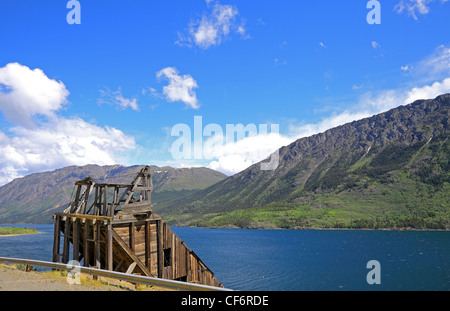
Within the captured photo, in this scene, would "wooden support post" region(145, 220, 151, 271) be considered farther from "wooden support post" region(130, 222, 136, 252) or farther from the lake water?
the lake water


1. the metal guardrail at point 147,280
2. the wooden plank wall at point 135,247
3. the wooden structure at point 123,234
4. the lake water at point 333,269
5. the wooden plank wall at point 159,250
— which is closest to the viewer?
the metal guardrail at point 147,280

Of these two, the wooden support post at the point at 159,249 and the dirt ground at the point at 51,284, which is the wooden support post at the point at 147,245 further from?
the dirt ground at the point at 51,284

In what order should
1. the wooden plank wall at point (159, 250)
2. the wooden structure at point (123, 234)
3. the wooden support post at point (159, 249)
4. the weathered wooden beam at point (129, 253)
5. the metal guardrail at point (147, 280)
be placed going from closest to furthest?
the metal guardrail at point (147, 280) < the weathered wooden beam at point (129, 253) < the wooden structure at point (123, 234) < the wooden plank wall at point (159, 250) < the wooden support post at point (159, 249)

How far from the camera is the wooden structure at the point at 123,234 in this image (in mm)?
23781

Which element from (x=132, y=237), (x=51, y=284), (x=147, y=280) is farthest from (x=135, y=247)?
(x=147, y=280)

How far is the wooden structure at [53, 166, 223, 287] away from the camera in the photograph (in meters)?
23.8

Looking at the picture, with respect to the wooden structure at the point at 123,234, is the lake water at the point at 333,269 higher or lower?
lower

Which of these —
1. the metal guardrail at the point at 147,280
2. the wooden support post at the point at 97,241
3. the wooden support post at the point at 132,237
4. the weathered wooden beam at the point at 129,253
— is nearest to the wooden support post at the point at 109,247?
the weathered wooden beam at the point at 129,253

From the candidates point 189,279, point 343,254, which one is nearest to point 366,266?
point 343,254

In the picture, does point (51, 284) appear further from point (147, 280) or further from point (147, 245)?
point (147, 245)

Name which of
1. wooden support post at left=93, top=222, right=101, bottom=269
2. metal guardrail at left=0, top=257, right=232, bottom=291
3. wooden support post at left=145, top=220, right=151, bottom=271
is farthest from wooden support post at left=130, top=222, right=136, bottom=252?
metal guardrail at left=0, top=257, right=232, bottom=291
